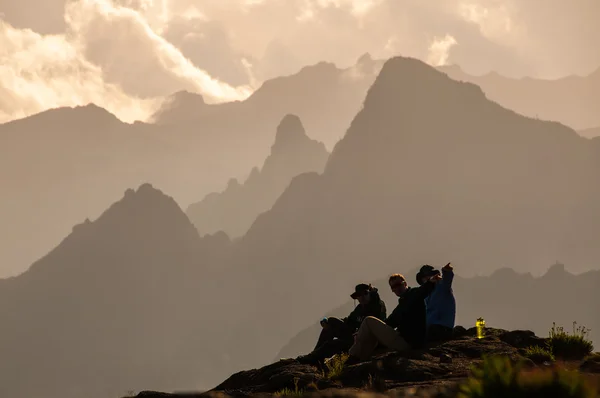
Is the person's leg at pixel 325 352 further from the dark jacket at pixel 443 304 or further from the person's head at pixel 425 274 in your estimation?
the person's head at pixel 425 274

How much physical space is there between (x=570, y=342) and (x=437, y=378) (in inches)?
181

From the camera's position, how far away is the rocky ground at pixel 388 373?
40.1ft

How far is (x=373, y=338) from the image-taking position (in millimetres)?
14602

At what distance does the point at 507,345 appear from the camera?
16109 millimetres

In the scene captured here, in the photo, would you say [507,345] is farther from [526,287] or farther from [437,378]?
[526,287]

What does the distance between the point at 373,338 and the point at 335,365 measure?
4.00ft

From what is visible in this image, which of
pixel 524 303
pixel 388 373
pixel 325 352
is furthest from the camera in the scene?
pixel 524 303

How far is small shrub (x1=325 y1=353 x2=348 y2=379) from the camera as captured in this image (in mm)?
13344

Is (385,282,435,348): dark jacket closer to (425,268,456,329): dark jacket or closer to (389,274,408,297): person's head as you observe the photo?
(389,274,408,297): person's head

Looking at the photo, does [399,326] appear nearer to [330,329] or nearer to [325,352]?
[325,352]

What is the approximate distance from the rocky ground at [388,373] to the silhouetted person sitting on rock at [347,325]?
0.62 metres

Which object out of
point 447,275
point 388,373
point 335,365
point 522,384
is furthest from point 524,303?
point 522,384

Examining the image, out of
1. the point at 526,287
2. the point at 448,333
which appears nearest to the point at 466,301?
the point at 526,287

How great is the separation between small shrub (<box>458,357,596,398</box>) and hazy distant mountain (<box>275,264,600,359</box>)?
146277 millimetres
